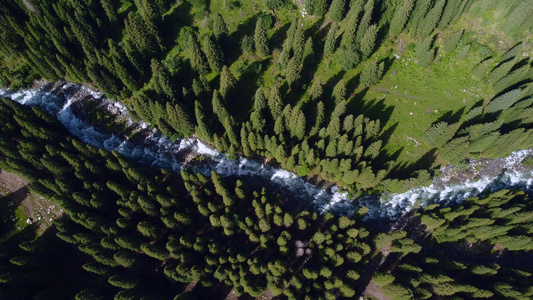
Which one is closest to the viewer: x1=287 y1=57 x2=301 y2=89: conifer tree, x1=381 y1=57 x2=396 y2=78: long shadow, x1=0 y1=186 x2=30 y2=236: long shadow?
x1=0 y1=186 x2=30 y2=236: long shadow

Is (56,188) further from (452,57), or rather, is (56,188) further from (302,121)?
(452,57)

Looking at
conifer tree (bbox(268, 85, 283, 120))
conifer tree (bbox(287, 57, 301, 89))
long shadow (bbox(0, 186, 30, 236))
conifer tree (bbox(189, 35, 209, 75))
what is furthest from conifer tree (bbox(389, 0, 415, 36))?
long shadow (bbox(0, 186, 30, 236))

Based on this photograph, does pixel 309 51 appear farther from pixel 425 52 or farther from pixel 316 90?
pixel 425 52

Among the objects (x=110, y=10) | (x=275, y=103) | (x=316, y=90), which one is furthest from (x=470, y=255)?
(x=110, y=10)

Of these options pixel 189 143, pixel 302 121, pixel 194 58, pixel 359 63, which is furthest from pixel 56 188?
pixel 359 63

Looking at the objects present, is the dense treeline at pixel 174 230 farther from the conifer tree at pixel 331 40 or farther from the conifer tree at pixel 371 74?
the conifer tree at pixel 331 40

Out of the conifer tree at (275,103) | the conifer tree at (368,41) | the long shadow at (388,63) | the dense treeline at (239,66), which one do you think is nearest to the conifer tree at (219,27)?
the dense treeline at (239,66)

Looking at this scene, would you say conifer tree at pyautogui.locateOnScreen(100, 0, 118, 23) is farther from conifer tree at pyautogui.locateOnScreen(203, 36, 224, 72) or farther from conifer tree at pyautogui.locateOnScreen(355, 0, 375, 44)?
conifer tree at pyautogui.locateOnScreen(355, 0, 375, 44)
